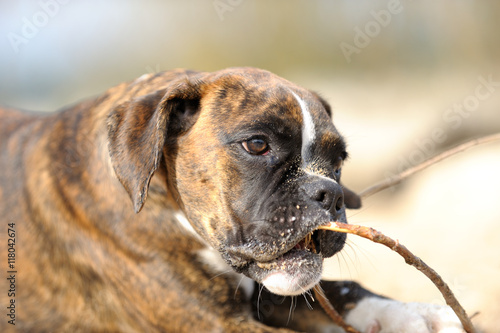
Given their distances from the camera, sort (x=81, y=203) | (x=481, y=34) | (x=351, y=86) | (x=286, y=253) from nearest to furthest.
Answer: (x=286, y=253), (x=81, y=203), (x=481, y=34), (x=351, y=86)

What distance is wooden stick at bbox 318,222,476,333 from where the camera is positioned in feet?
7.47

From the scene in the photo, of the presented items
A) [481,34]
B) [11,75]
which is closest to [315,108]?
[481,34]

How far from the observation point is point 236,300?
2.88 metres

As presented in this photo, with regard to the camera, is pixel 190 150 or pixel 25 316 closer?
pixel 190 150

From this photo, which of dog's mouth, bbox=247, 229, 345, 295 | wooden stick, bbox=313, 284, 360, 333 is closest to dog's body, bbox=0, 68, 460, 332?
dog's mouth, bbox=247, 229, 345, 295

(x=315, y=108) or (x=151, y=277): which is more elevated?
(x=315, y=108)

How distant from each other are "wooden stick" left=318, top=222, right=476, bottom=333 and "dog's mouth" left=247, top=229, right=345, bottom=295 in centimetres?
16

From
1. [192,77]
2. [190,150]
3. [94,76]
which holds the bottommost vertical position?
[94,76]

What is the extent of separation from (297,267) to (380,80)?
6.68 meters

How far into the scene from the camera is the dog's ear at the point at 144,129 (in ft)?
8.43

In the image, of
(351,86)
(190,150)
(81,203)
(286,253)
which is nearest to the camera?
(286,253)

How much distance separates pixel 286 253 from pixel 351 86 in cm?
690

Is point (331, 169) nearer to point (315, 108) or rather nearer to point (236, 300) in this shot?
point (315, 108)

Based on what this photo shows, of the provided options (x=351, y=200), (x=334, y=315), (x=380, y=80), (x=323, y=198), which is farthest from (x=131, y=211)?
(x=380, y=80)
